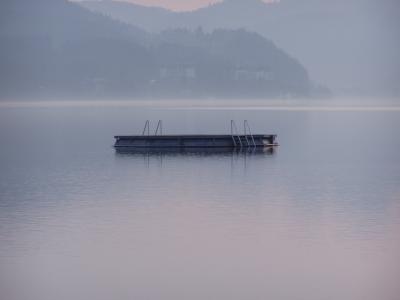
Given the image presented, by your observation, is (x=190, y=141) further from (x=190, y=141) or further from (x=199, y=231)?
(x=199, y=231)

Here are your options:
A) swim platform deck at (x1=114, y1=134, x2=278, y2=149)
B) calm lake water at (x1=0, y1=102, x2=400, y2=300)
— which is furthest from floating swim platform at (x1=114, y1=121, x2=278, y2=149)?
calm lake water at (x1=0, y1=102, x2=400, y2=300)

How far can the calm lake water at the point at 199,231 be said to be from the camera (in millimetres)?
34906

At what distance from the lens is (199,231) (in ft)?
151

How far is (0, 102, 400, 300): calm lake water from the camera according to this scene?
34906 millimetres

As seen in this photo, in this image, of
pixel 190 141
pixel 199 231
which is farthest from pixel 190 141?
pixel 199 231

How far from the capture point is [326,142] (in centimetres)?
13388

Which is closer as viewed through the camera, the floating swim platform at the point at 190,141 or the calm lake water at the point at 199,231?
the calm lake water at the point at 199,231

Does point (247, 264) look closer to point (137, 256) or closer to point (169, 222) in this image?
point (137, 256)

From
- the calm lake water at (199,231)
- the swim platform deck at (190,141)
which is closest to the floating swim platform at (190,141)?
the swim platform deck at (190,141)

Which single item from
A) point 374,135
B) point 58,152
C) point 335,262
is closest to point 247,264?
point 335,262

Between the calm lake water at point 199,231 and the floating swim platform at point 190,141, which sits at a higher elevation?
the floating swim platform at point 190,141

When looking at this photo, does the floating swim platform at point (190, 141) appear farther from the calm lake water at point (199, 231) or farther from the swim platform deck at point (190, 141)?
the calm lake water at point (199, 231)

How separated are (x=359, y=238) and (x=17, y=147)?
81246 mm

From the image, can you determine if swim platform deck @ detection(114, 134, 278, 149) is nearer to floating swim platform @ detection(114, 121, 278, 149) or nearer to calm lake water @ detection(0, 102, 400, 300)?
floating swim platform @ detection(114, 121, 278, 149)
